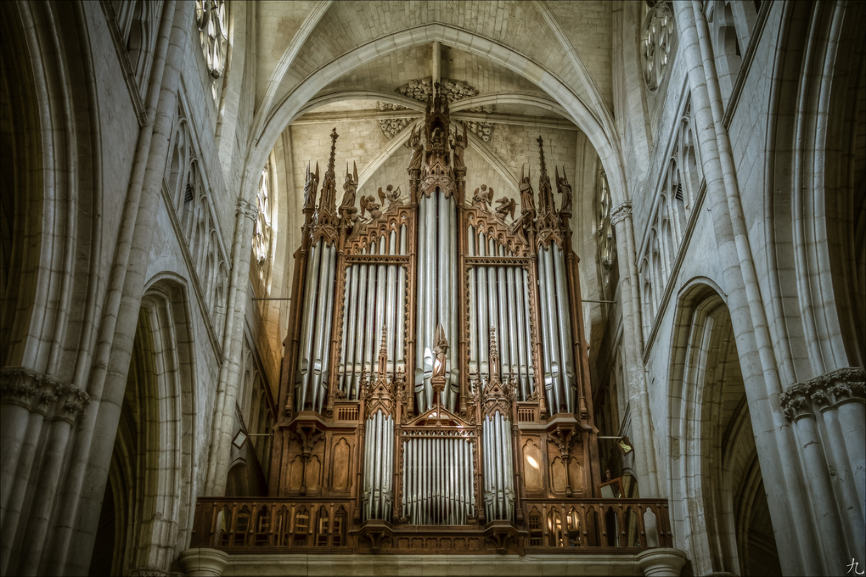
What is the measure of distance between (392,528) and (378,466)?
1.06 m

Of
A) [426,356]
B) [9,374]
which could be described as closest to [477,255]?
[426,356]

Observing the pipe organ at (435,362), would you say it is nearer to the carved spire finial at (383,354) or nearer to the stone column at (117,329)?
the carved spire finial at (383,354)

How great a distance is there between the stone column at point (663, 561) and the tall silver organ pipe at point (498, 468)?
211 cm

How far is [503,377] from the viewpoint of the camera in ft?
59.4

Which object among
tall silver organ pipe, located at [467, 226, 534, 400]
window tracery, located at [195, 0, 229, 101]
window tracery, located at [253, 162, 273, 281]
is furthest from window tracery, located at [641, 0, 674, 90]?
window tracery, located at [253, 162, 273, 281]

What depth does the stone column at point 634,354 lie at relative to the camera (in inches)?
635

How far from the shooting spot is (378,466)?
15.2 meters

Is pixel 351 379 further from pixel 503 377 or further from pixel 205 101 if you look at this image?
pixel 205 101

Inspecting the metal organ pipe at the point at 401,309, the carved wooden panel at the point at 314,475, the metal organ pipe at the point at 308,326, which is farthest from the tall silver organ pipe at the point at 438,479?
the metal organ pipe at the point at 401,309

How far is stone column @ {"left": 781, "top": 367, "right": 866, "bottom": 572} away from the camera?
905 centimetres

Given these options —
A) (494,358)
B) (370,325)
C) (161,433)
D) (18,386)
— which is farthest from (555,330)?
(18,386)

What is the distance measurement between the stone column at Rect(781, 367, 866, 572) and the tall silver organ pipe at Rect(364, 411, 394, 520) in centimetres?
677

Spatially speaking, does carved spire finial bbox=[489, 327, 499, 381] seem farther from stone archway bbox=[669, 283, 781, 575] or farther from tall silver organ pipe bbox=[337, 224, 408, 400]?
stone archway bbox=[669, 283, 781, 575]

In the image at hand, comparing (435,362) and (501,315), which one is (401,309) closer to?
(435,362)
